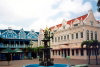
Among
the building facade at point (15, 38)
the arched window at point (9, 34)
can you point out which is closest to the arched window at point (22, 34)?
the building facade at point (15, 38)

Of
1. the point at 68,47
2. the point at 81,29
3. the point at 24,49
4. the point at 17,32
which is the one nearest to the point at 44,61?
the point at 81,29

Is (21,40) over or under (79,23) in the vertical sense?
under

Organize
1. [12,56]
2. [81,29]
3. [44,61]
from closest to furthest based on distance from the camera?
[44,61] → [81,29] → [12,56]

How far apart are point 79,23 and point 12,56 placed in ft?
77.2

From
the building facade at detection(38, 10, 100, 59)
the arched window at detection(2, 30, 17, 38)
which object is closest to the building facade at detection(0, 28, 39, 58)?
the arched window at detection(2, 30, 17, 38)

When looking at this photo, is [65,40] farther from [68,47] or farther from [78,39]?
[78,39]

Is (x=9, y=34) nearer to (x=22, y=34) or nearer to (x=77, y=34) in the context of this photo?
(x=22, y=34)

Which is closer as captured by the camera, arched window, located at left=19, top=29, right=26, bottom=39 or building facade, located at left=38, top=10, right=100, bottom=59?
building facade, located at left=38, top=10, right=100, bottom=59

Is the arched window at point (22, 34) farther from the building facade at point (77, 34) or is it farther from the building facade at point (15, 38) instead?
the building facade at point (77, 34)

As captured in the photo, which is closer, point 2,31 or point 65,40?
point 65,40

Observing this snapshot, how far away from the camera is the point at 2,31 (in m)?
47.7

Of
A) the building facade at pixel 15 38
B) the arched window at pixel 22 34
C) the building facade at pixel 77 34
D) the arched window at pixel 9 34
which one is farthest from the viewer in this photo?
the arched window at pixel 22 34

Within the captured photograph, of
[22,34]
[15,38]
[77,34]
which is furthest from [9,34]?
[77,34]

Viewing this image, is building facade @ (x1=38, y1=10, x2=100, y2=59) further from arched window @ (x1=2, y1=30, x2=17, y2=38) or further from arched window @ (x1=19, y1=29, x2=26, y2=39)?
arched window @ (x1=2, y1=30, x2=17, y2=38)
